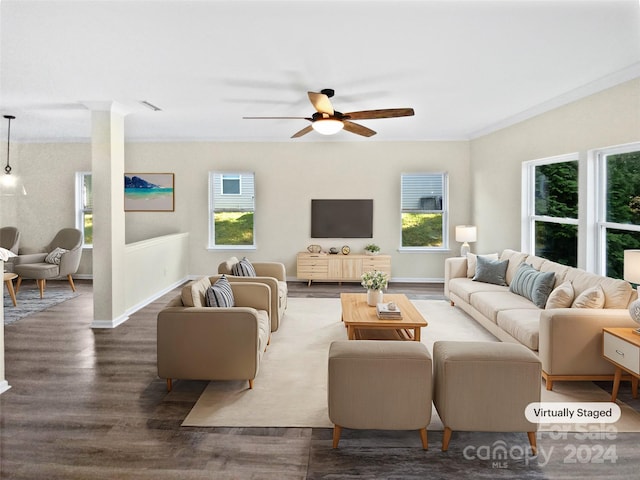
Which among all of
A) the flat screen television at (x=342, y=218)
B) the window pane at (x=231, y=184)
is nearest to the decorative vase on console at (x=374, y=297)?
the flat screen television at (x=342, y=218)

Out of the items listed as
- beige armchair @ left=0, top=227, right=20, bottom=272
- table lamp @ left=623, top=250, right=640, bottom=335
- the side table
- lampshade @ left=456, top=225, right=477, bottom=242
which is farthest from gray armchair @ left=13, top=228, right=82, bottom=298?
lampshade @ left=456, top=225, right=477, bottom=242

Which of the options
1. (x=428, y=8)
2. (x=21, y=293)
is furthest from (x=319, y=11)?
(x=21, y=293)

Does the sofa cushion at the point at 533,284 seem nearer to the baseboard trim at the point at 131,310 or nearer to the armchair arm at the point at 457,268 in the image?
the armchair arm at the point at 457,268

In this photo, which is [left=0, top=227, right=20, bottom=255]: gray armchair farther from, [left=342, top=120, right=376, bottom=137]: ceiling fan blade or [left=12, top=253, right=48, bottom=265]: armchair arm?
[left=342, top=120, right=376, bottom=137]: ceiling fan blade

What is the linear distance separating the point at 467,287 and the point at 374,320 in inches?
77.5

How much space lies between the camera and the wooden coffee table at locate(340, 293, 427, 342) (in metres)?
4.04

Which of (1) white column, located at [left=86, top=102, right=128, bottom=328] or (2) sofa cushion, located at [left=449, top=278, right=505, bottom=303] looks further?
(2) sofa cushion, located at [left=449, top=278, right=505, bottom=303]

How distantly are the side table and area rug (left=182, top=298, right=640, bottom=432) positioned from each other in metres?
0.20

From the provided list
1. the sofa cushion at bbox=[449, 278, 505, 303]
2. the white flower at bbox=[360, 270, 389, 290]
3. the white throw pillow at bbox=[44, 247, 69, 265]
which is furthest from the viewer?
the sofa cushion at bbox=[449, 278, 505, 303]

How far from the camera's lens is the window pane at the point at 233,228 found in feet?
26.3

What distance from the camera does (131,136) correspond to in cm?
759

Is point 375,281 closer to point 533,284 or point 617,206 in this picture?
point 533,284

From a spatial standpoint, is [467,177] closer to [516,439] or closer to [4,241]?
[516,439]

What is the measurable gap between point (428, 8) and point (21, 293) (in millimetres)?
4429
